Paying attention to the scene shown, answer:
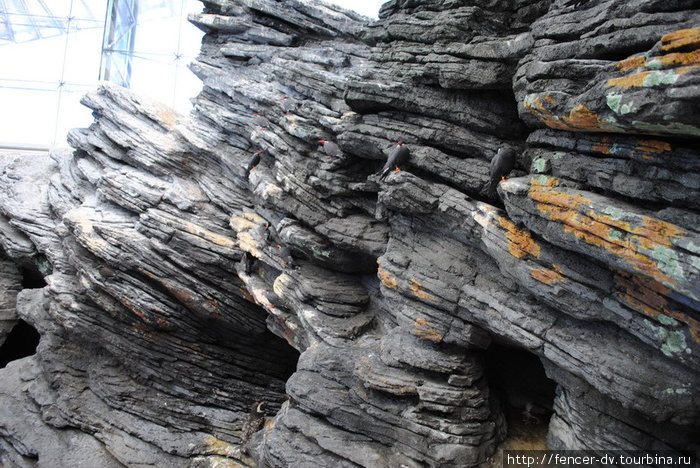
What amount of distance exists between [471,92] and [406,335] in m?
5.22

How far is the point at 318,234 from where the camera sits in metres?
12.6

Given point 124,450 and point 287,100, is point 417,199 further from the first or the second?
point 124,450

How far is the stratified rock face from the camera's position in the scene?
718 centimetres

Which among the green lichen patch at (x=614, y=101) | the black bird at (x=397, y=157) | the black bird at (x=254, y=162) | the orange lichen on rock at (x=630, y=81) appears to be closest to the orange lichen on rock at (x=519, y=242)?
the green lichen patch at (x=614, y=101)

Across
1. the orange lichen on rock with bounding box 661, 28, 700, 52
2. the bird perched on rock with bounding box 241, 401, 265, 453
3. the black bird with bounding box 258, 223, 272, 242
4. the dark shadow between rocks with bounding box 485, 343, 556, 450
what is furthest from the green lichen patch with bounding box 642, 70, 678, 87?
the bird perched on rock with bounding box 241, 401, 265, 453

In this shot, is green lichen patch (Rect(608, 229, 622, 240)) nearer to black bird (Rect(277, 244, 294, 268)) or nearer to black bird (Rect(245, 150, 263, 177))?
black bird (Rect(277, 244, 294, 268))

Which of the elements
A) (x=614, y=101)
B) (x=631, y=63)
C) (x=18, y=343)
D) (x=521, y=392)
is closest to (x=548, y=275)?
(x=614, y=101)

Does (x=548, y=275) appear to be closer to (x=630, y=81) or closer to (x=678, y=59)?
(x=630, y=81)

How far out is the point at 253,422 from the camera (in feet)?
51.2

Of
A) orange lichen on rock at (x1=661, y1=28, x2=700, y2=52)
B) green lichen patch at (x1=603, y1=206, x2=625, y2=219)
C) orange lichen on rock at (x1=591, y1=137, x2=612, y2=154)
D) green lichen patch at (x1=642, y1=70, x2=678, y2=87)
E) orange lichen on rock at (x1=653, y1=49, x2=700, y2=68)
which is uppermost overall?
orange lichen on rock at (x1=661, y1=28, x2=700, y2=52)

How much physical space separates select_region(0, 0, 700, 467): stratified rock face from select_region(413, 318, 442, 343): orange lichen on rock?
1.7 inches

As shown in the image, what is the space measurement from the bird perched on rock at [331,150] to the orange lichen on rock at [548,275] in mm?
5679

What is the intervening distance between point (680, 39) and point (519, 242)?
3.71 meters

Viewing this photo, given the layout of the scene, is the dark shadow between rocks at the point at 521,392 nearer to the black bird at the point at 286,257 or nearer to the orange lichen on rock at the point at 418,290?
the orange lichen on rock at the point at 418,290
